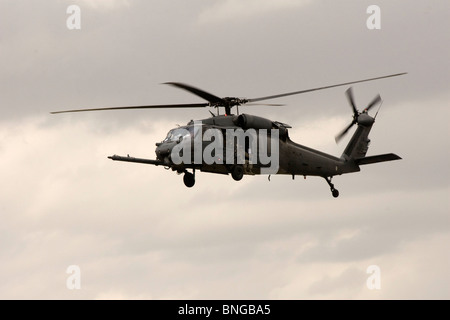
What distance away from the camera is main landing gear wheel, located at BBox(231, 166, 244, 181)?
4638 centimetres

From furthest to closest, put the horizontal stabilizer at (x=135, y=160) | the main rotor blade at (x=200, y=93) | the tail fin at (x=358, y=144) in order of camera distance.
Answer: the tail fin at (x=358, y=144), the horizontal stabilizer at (x=135, y=160), the main rotor blade at (x=200, y=93)

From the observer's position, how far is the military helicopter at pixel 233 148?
44.5m

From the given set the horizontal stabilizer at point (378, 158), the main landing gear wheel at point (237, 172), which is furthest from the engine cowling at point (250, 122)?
the horizontal stabilizer at point (378, 158)

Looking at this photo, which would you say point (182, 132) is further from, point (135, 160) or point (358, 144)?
point (358, 144)

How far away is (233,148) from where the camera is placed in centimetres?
4641

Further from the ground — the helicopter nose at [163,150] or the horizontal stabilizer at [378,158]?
the horizontal stabilizer at [378,158]

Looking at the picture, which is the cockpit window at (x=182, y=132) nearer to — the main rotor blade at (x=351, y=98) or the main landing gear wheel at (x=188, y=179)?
the main landing gear wheel at (x=188, y=179)

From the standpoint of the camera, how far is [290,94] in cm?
4566

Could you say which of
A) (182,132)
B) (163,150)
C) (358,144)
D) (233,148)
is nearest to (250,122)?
(233,148)

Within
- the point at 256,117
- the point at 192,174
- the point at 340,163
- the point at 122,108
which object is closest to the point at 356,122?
the point at 340,163

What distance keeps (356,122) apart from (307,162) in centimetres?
658

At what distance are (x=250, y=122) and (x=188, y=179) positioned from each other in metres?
4.68

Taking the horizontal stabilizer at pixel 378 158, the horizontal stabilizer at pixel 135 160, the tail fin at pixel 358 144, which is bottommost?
the horizontal stabilizer at pixel 135 160

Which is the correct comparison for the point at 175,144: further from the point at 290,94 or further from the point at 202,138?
the point at 290,94
